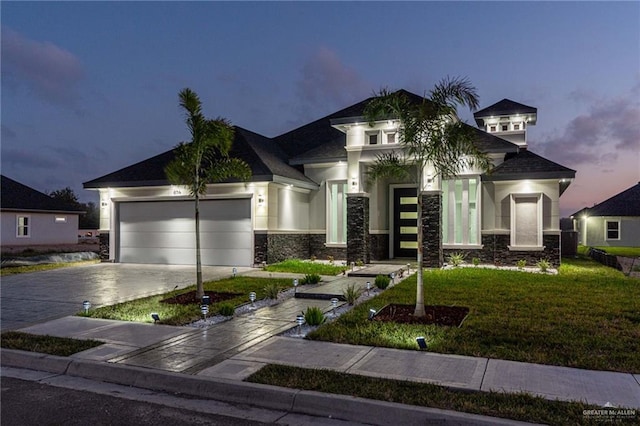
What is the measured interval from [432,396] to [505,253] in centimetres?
1460

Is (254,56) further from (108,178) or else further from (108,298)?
(108,298)

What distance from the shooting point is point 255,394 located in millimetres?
5098

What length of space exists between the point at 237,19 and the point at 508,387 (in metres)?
26.9

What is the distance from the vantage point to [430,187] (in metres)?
17.8

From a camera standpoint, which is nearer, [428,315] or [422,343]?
[422,343]

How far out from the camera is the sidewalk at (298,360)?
5152mm

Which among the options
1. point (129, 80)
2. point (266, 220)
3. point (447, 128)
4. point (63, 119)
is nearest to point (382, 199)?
point (266, 220)

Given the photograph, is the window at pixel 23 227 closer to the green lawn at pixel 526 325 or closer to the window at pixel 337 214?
the window at pixel 337 214

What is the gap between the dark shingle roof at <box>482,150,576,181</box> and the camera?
16.9 m

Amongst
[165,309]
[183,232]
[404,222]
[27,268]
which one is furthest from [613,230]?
[27,268]

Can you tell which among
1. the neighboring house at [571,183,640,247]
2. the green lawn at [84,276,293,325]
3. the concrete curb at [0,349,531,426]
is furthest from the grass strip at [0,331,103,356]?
the neighboring house at [571,183,640,247]

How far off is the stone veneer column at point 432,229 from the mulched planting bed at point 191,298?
28.6 ft

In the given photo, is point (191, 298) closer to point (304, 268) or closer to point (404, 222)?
point (304, 268)

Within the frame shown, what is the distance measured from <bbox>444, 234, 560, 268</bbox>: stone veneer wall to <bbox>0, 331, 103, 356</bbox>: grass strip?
14.5m
